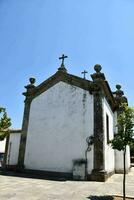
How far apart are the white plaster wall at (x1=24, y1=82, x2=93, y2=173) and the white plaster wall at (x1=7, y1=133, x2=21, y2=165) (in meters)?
1.75

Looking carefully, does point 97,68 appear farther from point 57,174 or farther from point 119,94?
point 57,174

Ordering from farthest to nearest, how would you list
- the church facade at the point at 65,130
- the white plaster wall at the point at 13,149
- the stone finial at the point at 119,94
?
the stone finial at the point at 119,94 < the white plaster wall at the point at 13,149 < the church facade at the point at 65,130

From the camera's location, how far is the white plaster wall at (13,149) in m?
17.6

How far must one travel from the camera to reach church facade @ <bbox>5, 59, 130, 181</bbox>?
13.8 meters

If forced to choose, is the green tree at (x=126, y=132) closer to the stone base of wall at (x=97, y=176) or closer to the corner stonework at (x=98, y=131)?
the stone base of wall at (x=97, y=176)

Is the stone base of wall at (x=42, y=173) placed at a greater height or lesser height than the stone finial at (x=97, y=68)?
lesser

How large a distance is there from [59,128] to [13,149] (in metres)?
5.00

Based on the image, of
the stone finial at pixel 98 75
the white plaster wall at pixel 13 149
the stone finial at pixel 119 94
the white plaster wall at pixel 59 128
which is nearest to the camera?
the white plaster wall at pixel 59 128

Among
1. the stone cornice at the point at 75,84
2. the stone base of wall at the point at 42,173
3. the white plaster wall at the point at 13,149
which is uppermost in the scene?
the stone cornice at the point at 75,84

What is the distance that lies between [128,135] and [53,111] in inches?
322

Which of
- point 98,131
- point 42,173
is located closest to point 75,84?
point 98,131

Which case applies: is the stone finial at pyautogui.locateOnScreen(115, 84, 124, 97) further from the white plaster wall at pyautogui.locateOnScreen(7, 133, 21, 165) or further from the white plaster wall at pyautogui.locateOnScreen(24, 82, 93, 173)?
the white plaster wall at pyautogui.locateOnScreen(7, 133, 21, 165)

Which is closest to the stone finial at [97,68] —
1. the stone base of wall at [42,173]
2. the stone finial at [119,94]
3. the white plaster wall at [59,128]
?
the white plaster wall at [59,128]

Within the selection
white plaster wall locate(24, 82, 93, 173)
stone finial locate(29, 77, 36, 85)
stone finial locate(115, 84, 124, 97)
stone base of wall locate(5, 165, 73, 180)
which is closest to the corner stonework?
white plaster wall locate(24, 82, 93, 173)
